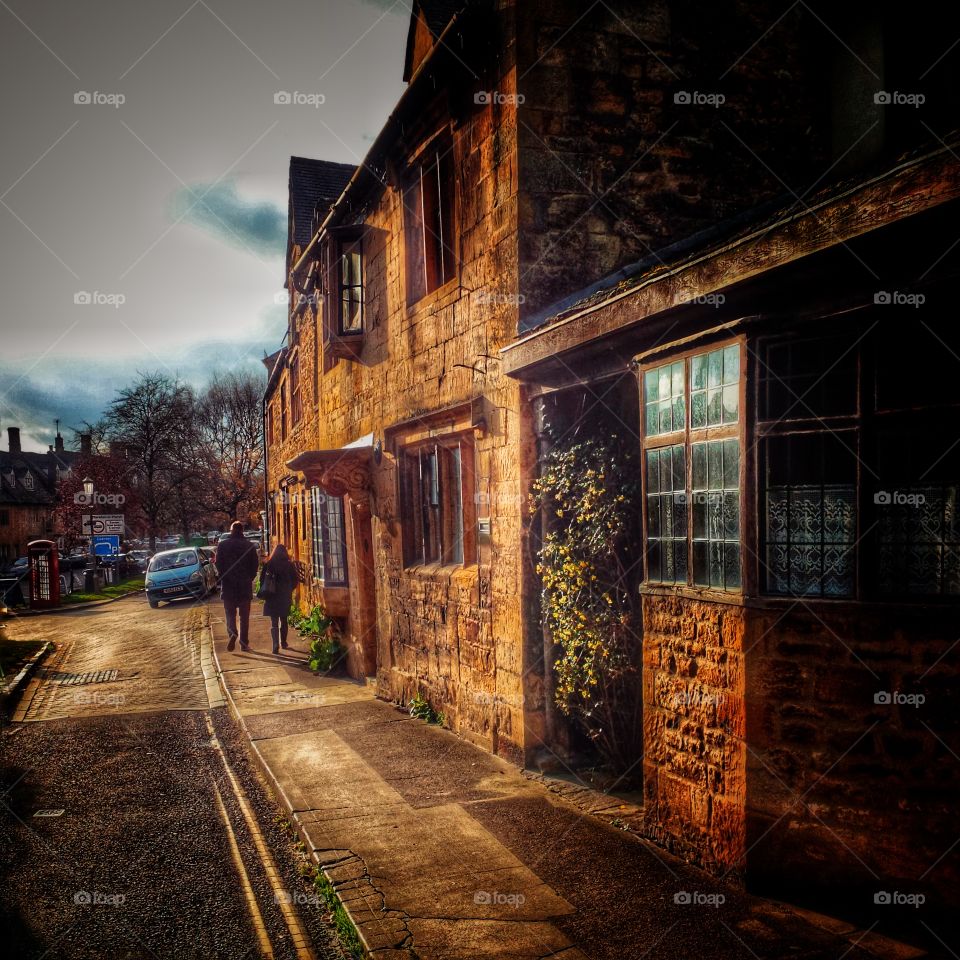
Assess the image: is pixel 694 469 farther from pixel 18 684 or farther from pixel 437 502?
pixel 18 684

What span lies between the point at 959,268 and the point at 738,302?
1.15 m

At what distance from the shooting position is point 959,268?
3566 millimetres

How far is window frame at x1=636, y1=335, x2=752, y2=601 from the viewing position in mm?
4473

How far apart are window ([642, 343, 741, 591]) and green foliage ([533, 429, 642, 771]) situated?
58 cm

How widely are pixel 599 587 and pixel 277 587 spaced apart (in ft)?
30.0

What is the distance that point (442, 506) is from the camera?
8.88 meters

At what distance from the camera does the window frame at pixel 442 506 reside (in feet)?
27.0

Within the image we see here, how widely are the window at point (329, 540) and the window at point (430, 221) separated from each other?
179 inches

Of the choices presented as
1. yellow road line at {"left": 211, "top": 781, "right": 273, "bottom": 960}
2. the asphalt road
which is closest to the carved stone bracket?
the asphalt road

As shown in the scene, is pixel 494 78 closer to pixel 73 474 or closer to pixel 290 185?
pixel 290 185

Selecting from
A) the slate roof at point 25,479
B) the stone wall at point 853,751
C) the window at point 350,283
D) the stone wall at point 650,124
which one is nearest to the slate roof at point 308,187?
the window at point 350,283

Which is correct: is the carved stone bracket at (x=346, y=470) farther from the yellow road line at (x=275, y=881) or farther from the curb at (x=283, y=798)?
the yellow road line at (x=275, y=881)

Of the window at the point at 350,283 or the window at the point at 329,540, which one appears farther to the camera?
the window at the point at 329,540

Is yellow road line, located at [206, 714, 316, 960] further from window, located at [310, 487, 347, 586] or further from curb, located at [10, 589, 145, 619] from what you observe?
curb, located at [10, 589, 145, 619]
